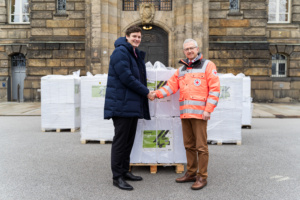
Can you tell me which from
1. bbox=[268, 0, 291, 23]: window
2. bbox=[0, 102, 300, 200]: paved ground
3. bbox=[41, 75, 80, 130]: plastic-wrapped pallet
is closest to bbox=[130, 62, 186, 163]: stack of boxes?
bbox=[0, 102, 300, 200]: paved ground

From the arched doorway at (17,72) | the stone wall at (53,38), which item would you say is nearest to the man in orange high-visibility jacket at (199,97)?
the stone wall at (53,38)

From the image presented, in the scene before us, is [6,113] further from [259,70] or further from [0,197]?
[259,70]

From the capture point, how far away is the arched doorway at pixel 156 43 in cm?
1641

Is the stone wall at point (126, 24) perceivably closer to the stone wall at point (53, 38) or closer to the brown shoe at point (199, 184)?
the stone wall at point (53, 38)

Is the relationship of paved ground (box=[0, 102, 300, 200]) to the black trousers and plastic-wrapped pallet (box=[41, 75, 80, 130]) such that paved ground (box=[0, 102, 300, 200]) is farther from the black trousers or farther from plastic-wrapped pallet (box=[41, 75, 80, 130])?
plastic-wrapped pallet (box=[41, 75, 80, 130])

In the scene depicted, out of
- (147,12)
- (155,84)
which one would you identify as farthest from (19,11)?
(155,84)

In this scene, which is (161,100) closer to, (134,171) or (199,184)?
(134,171)

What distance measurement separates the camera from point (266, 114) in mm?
12336

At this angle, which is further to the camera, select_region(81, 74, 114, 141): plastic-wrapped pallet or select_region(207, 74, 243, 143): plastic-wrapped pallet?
select_region(81, 74, 114, 141): plastic-wrapped pallet

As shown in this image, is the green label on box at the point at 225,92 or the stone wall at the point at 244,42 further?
the stone wall at the point at 244,42

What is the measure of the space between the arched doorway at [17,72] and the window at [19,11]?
7.59ft

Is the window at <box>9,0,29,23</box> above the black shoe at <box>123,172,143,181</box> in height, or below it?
above

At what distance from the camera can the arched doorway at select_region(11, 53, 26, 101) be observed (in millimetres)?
19391

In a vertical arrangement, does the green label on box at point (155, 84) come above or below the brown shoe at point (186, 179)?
above
